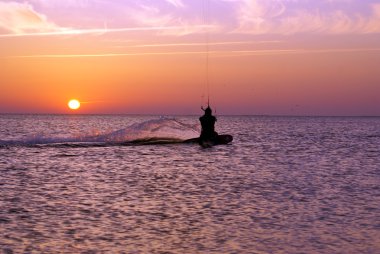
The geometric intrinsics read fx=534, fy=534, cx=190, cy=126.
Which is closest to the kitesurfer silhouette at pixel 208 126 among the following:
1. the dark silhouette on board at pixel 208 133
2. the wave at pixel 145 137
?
the dark silhouette on board at pixel 208 133

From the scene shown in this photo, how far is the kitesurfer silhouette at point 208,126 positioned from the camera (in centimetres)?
4091

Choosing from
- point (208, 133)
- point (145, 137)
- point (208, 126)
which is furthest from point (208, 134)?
point (145, 137)

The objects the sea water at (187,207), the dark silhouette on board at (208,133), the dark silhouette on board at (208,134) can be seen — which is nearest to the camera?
the sea water at (187,207)

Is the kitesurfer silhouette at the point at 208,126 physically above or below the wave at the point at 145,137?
above

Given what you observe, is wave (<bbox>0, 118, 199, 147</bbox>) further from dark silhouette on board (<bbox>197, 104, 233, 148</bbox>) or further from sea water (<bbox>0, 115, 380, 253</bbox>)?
sea water (<bbox>0, 115, 380, 253</bbox>)

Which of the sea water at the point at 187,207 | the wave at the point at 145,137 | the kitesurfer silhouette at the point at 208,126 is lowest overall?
the sea water at the point at 187,207

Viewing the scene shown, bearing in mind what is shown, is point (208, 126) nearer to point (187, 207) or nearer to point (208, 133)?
point (208, 133)

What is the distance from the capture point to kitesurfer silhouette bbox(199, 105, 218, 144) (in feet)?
134

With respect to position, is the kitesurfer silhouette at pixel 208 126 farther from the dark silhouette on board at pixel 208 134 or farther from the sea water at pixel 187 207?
the sea water at pixel 187 207

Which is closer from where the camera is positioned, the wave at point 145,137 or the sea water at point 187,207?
the sea water at point 187,207

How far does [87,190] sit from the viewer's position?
21.3 m

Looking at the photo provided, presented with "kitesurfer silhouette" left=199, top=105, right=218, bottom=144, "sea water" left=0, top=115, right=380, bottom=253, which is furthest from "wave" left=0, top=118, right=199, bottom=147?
"sea water" left=0, top=115, right=380, bottom=253

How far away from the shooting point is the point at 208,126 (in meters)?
43.6

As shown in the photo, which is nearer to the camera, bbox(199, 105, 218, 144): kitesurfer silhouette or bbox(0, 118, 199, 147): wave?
bbox(199, 105, 218, 144): kitesurfer silhouette
